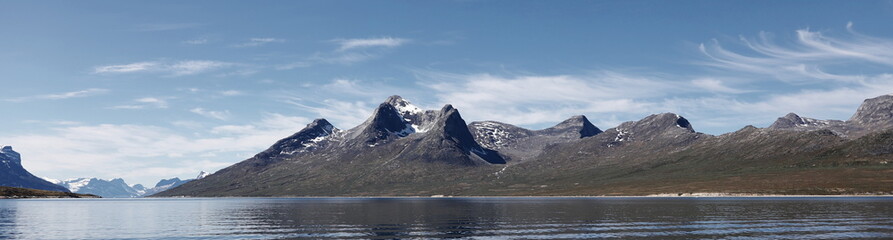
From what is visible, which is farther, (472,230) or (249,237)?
(472,230)

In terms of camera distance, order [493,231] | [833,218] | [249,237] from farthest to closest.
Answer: [833,218], [493,231], [249,237]

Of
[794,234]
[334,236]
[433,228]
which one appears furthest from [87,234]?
[794,234]

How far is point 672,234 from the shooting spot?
82688 mm

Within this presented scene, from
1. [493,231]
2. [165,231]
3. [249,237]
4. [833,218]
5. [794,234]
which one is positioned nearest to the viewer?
[794,234]

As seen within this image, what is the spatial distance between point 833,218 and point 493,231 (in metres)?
63.5

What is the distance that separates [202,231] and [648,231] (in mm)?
67237

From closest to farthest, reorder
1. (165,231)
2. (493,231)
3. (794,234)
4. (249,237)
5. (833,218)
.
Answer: (794,234), (249,237), (493,231), (165,231), (833,218)

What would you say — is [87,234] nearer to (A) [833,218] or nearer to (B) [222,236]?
(B) [222,236]

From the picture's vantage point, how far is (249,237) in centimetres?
8569

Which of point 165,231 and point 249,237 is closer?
point 249,237

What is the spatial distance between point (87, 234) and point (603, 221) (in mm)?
83311

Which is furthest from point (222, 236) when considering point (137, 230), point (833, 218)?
point (833, 218)

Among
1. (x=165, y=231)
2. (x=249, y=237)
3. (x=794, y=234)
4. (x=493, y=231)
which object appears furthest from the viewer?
(x=165, y=231)

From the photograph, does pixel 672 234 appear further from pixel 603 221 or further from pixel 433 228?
pixel 433 228
